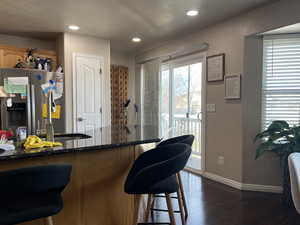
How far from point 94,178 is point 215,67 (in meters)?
2.75

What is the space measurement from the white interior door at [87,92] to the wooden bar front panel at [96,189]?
250 centimetres

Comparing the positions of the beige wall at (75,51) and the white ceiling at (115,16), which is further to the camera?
the beige wall at (75,51)

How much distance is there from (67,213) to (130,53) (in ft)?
15.9

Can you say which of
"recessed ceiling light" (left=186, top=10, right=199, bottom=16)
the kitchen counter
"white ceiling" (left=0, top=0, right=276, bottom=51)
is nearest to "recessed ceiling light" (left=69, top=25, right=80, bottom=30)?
"white ceiling" (left=0, top=0, right=276, bottom=51)

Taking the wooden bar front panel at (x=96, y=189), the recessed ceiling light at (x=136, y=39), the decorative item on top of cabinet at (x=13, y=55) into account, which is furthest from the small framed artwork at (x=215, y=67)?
the decorative item on top of cabinet at (x=13, y=55)

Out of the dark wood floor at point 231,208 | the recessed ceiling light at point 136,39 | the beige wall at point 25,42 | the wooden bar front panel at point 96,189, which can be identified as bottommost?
the dark wood floor at point 231,208

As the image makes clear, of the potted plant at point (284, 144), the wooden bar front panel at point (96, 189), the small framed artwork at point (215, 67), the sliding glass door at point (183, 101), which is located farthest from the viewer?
the sliding glass door at point (183, 101)

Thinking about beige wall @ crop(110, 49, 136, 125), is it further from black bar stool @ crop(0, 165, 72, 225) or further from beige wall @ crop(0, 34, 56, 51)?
black bar stool @ crop(0, 165, 72, 225)

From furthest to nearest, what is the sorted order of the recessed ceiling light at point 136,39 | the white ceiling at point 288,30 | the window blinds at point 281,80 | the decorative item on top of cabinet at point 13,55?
1. the recessed ceiling light at point 136,39
2. the decorative item on top of cabinet at point 13,55
3. the window blinds at point 281,80
4. the white ceiling at point 288,30

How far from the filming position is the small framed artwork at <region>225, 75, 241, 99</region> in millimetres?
3514

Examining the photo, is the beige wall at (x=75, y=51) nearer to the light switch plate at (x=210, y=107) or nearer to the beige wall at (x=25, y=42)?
the beige wall at (x=25, y=42)

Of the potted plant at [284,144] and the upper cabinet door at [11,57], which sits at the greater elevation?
the upper cabinet door at [11,57]

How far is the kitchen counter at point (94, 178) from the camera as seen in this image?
1.62m

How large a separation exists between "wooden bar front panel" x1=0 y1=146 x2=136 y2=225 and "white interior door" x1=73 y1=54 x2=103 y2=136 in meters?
2.50
